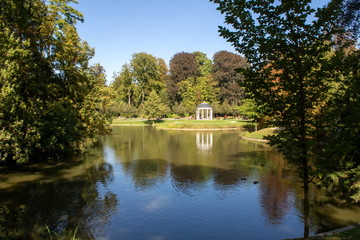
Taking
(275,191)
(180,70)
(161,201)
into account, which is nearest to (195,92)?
(180,70)

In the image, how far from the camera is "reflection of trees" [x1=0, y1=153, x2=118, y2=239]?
10.6 m

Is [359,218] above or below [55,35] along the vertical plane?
below

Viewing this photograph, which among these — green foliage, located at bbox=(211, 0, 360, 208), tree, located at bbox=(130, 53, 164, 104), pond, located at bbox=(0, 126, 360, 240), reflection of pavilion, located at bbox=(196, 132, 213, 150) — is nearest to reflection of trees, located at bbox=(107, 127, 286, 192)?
pond, located at bbox=(0, 126, 360, 240)

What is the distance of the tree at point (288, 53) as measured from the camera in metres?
5.96

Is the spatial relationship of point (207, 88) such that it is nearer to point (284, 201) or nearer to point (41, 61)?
point (41, 61)

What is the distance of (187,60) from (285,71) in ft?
257

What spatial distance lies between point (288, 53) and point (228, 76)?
7348cm

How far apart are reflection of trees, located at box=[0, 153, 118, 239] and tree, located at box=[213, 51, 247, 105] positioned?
60187 millimetres

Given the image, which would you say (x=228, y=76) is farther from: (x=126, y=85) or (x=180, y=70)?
(x=126, y=85)

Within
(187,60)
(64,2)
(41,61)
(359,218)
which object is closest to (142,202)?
(359,218)

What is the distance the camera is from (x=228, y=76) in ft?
256

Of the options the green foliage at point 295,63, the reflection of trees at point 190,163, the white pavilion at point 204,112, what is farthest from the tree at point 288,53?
the white pavilion at point 204,112

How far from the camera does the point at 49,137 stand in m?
19.3

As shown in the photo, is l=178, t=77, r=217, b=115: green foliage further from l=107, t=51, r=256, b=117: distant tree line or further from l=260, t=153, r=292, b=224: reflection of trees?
l=260, t=153, r=292, b=224: reflection of trees
